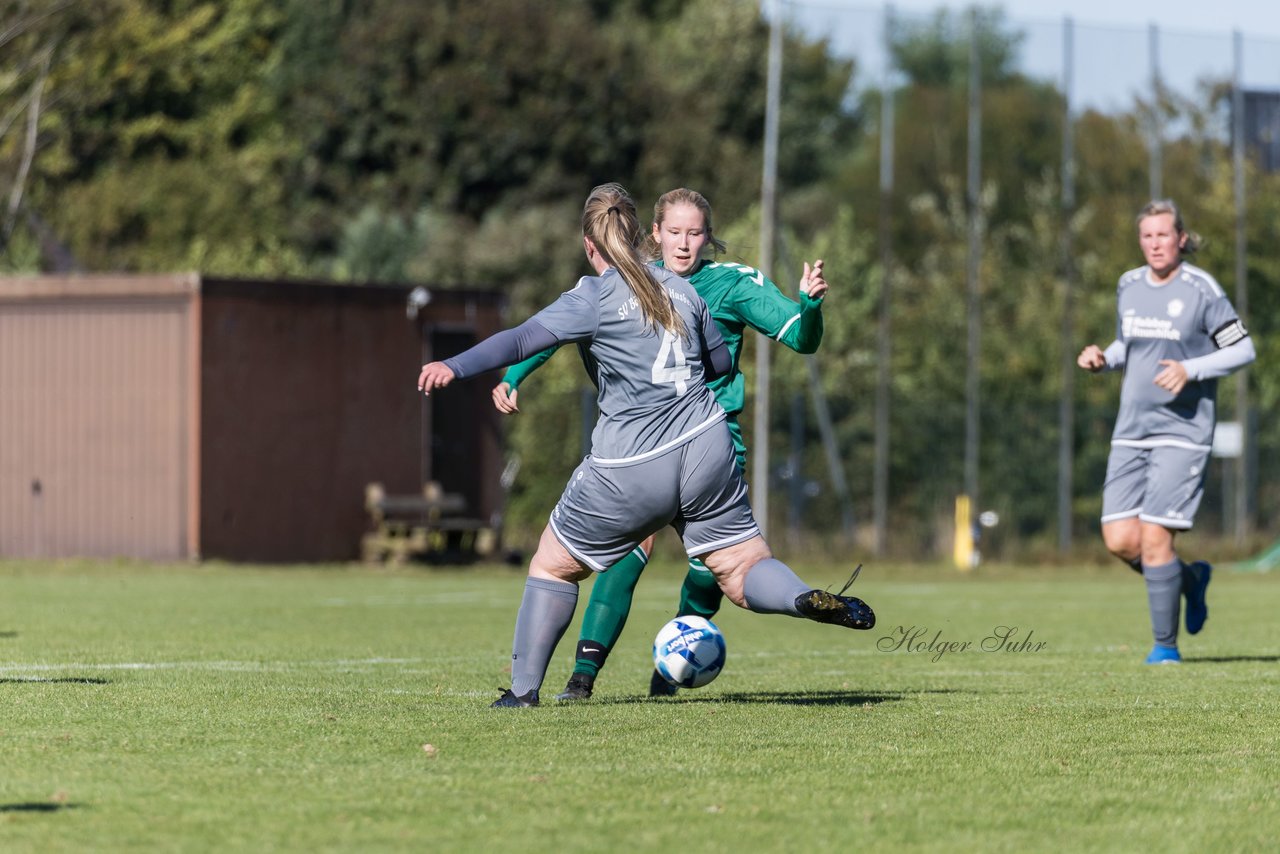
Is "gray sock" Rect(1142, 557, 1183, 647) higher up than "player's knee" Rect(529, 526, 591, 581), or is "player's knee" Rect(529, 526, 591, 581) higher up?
"player's knee" Rect(529, 526, 591, 581)

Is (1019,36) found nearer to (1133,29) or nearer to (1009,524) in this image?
(1133,29)

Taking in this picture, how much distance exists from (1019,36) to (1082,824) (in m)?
26.9

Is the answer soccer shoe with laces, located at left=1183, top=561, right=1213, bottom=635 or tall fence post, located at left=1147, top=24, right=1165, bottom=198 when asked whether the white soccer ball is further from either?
tall fence post, located at left=1147, top=24, right=1165, bottom=198

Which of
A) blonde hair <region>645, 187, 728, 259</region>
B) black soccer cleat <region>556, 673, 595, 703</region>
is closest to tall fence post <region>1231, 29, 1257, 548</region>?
blonde hair <region>645, 187, 728, 259</region>

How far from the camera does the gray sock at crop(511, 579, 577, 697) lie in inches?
300

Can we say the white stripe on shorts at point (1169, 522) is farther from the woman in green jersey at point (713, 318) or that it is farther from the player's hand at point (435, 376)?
the player's hand at point (435, 376)

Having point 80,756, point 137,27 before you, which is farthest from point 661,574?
point 137,27

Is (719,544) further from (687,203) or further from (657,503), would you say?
(687,203)

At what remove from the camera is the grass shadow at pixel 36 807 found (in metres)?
5.10

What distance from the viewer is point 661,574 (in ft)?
78.9

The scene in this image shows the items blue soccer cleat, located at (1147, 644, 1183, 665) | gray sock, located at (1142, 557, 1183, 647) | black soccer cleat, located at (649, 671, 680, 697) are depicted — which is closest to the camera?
black soccer cleat, located at (649, 671, 680, 697)

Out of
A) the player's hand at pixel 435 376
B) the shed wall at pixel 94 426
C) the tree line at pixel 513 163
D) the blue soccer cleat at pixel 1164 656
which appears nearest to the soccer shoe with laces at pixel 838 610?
the player's hand at pixel 435 376

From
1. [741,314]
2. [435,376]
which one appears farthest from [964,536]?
[435,376]

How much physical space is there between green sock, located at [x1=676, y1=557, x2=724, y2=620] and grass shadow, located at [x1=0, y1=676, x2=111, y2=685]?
2342mm
